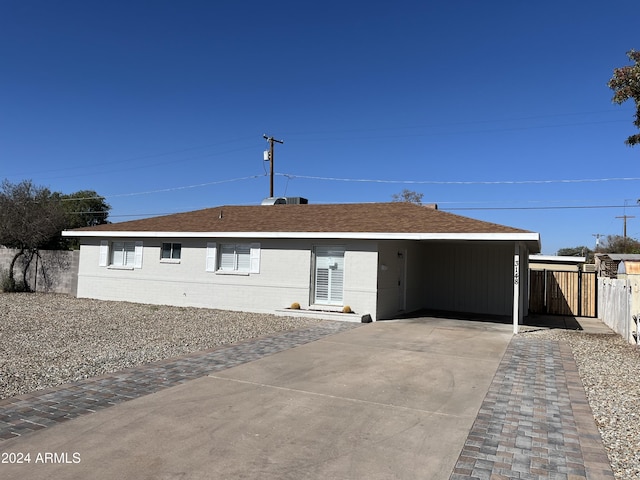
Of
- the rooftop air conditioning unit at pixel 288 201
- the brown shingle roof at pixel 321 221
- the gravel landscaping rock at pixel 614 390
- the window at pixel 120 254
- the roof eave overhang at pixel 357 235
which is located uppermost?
the rooftop air conditioning unit at pixel 288 201

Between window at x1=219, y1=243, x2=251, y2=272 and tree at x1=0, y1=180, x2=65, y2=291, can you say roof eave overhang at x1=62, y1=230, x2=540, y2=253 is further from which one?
tree at x1=0, y1=180, x2=65, y2=291

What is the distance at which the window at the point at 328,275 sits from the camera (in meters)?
14.6

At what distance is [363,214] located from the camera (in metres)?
16.7

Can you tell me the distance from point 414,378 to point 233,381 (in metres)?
2.73

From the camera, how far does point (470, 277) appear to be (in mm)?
17562

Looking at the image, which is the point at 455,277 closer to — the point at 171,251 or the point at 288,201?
the point at 288,201

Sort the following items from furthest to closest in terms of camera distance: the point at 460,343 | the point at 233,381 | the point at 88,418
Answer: the point at 460,343 < the point at 233,381 < the point at 88,418

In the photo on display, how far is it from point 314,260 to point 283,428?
10139mm

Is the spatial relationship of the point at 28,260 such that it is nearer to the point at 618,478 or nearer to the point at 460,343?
the point at 460,343

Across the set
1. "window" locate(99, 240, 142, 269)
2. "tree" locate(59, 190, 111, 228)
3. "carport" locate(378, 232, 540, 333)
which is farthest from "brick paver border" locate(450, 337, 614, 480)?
"tree" locate(59, 190, 111, 228)

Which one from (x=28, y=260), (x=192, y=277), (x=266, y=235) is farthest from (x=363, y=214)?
(x=28, y=260)

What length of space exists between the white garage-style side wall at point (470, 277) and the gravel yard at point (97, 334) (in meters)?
6.75

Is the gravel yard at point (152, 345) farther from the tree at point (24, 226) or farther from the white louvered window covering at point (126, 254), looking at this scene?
the tree at point (24, 226)

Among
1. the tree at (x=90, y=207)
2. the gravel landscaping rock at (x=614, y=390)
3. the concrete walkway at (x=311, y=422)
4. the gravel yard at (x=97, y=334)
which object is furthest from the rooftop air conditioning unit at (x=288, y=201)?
the tree at (x=90, y=207)
